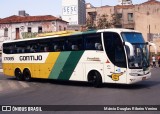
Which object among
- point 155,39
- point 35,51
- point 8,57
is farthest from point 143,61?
point 155,39

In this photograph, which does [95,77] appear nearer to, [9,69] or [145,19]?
[9,69]

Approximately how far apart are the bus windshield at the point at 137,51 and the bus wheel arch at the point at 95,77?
6.96 ft

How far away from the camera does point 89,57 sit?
17.1 m

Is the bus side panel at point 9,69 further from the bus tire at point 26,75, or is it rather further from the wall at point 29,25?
the wall at point 29,25

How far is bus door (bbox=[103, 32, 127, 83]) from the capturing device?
1554 cm

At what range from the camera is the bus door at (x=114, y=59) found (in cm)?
1554

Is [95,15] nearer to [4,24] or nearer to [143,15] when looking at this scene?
[143,15]

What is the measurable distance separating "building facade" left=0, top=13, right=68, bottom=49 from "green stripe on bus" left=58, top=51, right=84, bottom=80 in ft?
Result: 122

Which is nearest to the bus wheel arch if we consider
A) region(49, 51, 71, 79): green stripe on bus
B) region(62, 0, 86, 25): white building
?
region(49, 51, 71, 79): green stripe on bus

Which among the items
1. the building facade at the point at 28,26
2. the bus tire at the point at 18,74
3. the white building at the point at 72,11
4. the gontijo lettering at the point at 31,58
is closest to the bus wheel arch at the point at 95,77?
the gontijo lettering at the point at 31,58

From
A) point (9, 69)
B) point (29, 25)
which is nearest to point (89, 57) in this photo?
point (9, 69)

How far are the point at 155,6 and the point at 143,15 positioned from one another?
2825 millimetres

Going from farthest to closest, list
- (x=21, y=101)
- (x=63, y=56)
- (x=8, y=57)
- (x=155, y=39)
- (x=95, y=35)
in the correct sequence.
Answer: (x=155, y=39)
(x=8, y=57)
(x=63, y=56)
(x=95, y=35)
(x=21, y=101)

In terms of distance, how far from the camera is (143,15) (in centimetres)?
5809
